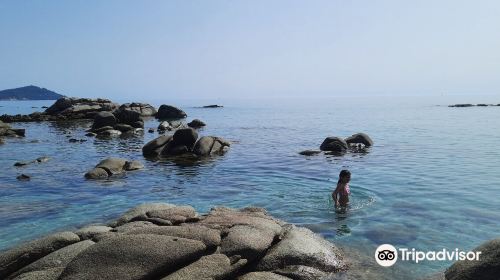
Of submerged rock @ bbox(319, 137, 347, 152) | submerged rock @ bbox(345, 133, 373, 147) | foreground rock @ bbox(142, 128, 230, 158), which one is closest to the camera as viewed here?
foreground rock @ bbox(142, 128, 230, 158)

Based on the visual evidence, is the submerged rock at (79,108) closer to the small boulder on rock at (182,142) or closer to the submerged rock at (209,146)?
the small boulder on rock at (182,142)

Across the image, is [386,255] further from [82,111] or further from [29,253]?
[82,111]

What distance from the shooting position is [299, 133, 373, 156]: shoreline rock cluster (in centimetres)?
3656

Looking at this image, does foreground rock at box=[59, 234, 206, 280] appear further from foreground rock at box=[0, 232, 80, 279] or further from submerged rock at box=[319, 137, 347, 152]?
submerged rock at box=[319, 137, 347, 152]

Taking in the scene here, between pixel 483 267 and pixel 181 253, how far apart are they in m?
6.33

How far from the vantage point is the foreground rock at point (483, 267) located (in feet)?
29.1

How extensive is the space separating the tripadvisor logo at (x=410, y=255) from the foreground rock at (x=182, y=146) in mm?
24595

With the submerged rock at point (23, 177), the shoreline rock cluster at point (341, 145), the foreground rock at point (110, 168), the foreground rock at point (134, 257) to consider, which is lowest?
the submerged rock at point (23, 177)

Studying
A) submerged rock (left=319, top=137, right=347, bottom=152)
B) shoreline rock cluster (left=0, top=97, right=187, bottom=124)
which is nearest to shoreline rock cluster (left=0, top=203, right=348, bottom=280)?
submerged rock (left=319, top=137, right=347, bottom=152)

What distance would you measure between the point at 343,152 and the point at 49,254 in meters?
28.5

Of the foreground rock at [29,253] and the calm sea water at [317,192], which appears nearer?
the foreground rock at [29,253]

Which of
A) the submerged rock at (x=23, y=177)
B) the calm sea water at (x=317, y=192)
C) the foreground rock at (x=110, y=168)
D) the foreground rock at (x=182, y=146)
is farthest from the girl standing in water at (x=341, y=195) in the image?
the foreground rock at (x=182, y=146)

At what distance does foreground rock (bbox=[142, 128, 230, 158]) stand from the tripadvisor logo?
80.7 feet

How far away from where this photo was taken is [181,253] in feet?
32.3
